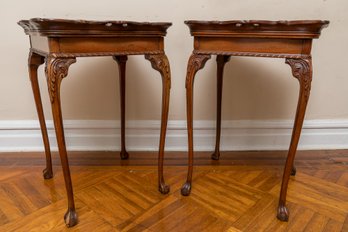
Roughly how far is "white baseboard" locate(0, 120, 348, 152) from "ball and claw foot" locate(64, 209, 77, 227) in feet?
2.20

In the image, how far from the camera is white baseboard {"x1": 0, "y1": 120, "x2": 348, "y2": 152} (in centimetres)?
161

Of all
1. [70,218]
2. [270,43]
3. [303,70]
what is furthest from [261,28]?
[70,218]

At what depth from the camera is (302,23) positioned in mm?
861

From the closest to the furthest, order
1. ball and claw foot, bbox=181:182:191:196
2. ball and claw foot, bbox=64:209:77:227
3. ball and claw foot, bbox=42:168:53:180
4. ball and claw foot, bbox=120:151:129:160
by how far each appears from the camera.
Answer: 1. ball and claw foot, bbox=64:209:77:227
2. ball and claw foot, bbox=181:182:191:196
3. ball and claw foot, bbox=42:168:53:180
4. ball and claw foot, bbox=120:151:129:160

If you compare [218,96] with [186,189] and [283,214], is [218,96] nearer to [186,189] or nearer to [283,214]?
[186,189]

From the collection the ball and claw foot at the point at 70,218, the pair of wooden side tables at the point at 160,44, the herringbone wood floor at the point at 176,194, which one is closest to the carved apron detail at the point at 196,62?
the pair of wooden side tables at the point at 160,44

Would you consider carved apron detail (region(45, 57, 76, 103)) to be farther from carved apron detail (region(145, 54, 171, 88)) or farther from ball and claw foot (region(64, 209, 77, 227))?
ball and claw foot (region(64, 209, 77, 227))

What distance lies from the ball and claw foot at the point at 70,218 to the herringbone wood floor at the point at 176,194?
0.06 ft

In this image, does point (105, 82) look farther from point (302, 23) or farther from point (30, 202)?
point (302, 23)

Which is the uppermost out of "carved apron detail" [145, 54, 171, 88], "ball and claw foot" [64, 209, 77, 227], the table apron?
the table apron

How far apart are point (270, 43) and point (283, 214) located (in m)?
0.63

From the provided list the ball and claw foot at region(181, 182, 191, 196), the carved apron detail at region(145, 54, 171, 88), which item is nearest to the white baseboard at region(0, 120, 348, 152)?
the ball and claw foot at region(181, 182, 191, 196)

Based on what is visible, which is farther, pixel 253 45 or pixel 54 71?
pixel 253 45

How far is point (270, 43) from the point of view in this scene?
0.94m
